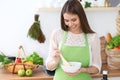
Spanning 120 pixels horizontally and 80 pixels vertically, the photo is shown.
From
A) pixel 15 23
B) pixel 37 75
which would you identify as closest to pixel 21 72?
pixel 37 75

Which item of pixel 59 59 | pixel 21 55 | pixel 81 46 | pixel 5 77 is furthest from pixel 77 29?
pixel 21 55

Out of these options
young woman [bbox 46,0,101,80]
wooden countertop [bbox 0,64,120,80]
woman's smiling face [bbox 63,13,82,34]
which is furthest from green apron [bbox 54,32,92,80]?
wooden countertop [bbox 0,64,120,80]

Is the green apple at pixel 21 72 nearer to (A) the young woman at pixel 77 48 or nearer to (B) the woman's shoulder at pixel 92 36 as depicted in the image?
(A) the young woman at pixel 77 48

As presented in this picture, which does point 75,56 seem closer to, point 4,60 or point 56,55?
point 56,55

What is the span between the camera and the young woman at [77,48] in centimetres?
138

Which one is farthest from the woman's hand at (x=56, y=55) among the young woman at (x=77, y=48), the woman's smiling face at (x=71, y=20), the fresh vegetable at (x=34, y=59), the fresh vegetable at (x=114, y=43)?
the fresh vegetable at (x=114, y=43)

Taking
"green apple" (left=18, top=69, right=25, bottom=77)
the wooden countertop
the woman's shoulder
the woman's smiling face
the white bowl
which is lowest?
the wooden countertop

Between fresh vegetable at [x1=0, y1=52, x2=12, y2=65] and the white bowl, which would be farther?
fresh vegetable at [x1=0, y1=52, x2=12, y2=65]

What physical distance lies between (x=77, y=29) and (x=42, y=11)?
28.1 inches

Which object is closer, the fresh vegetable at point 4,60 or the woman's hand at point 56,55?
the woman's hand at point 56,55

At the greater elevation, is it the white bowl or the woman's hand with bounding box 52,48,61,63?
the woman's hand with bounding box 52,48,61,63

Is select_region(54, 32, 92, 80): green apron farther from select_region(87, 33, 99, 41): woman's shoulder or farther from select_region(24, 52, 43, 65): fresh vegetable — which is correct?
select_region(24, 52, 43, 65): fresh vegetable

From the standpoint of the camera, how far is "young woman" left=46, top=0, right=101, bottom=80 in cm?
138

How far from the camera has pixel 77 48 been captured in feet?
4.68
